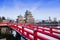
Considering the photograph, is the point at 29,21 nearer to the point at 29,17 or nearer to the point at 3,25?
the point at 29,17

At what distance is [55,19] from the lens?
4050 inches

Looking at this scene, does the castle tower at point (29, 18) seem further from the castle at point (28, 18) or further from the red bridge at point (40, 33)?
the red bridge at point (40, 33)

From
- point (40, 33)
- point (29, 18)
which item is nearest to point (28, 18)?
point (29, 18)

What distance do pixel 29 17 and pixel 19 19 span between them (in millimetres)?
8903

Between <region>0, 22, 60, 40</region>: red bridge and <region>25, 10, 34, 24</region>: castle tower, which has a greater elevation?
<region>25, 10, 34, 24</region>: castle tower

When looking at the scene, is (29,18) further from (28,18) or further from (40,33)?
(40,33)

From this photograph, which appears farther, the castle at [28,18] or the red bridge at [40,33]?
the castle at [28,18]

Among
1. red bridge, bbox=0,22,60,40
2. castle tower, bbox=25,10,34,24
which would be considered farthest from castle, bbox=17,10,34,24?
red bridge, bbox=0,22,60,40

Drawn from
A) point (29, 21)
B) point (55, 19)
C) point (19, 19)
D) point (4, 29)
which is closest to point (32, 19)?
point (29, 21)

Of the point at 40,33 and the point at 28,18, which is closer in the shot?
the point at 40,33

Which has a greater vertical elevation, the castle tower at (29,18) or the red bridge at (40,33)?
the castle tower at (29,18)

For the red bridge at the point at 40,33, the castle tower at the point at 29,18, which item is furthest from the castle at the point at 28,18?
the red bridge at the point at 40,33

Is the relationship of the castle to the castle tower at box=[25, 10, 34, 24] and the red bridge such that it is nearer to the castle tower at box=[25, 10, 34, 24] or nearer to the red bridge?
the castle tower at box=[25, 10, 34, 24]

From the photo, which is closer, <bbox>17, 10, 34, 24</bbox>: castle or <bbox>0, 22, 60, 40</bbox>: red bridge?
<bbox>0, 22, 60, 40</bbox>: red bridge
